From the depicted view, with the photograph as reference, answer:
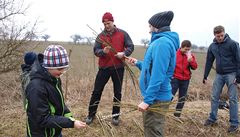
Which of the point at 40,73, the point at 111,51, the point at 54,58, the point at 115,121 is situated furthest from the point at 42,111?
the point at 115,121

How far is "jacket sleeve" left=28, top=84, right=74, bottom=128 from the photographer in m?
2.63

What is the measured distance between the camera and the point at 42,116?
2660mm

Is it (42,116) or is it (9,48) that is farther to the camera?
(9,48)

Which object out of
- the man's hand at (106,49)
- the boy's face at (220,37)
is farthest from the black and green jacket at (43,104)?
the boy's face at (220,37)

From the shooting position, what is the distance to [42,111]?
2646 mm

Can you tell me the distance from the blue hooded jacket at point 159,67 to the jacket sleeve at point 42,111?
1.06 m

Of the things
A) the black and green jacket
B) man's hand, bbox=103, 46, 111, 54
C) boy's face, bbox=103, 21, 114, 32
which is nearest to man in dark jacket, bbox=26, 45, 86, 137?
the black and green jacket

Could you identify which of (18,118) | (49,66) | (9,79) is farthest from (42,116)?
(9,79)

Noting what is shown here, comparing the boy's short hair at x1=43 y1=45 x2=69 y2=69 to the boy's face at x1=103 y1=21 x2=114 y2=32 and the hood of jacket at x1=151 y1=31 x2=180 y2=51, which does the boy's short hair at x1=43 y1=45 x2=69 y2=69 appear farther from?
the boy's face at x1=103 y1=21 x2=114 y2=32

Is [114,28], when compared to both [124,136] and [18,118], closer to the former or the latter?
[124,136]

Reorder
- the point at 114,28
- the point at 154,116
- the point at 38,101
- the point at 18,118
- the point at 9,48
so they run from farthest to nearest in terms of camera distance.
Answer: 1. the point at 9,48
2. the point at 18,118
3. the point at 114,28
4. the point at 154,116
5. the point at 38,101

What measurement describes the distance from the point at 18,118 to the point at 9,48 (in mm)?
3100

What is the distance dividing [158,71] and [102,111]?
3357 mm

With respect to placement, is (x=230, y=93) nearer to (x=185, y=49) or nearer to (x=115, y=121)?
(x=185, y=49)
